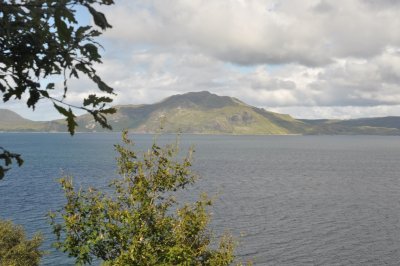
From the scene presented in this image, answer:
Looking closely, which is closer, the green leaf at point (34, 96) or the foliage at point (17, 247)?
the green leaf at point (34, 96)

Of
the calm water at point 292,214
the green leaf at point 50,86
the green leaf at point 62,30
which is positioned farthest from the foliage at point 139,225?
the calm water at point 292,214

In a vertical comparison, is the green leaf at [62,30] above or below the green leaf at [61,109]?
above

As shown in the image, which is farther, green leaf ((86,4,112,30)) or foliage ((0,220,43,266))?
foliage ((0,220,43,266))

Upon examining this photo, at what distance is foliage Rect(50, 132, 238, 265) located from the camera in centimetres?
2058

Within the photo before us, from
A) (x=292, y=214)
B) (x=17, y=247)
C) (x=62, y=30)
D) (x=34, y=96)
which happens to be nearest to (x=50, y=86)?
(x=34, y=96)

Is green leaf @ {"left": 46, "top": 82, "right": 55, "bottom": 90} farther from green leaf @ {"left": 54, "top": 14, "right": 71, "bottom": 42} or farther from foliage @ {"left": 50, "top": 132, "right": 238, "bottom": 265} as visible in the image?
foliage @ {"left": 50, "top": 132, "right": 238, "bottom": 265}

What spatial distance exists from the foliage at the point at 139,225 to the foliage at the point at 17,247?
36.5m

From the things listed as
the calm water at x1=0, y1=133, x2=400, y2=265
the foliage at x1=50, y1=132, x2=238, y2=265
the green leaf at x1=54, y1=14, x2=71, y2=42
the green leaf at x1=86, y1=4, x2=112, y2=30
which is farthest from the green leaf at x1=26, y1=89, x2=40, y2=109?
the calm water at x1=0, y1=133, x2=400, y2=265

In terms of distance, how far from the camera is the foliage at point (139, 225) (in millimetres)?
20578

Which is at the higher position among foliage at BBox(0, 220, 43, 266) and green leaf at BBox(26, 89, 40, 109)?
green leaf at BBox(26, 89, 40, 109)

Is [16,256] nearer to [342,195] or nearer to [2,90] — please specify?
[2,90]

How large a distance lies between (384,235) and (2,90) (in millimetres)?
106355

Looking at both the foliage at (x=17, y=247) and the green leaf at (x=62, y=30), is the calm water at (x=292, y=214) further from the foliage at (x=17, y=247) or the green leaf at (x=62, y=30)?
the green leaf at (x=62, y=30)

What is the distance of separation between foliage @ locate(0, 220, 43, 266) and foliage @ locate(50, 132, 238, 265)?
3648 centimetres
